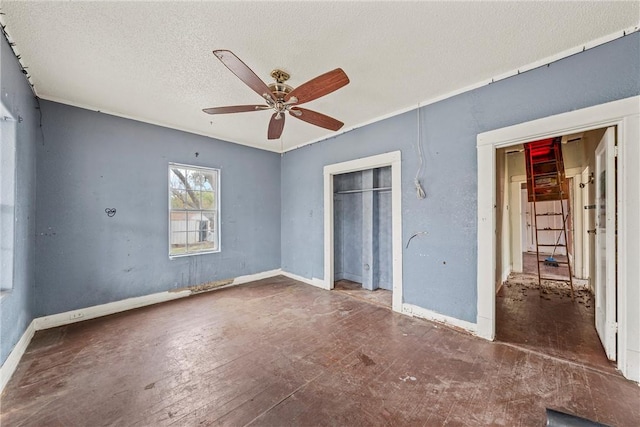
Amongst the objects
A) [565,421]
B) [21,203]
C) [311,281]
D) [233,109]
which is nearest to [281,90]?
[233,109]

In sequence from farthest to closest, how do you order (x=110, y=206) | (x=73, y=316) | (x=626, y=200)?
(x=110, y=206) < (x=73, y=316) < (x=626, y=200)

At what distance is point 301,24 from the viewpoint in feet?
6.07

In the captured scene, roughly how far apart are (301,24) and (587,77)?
2427mm

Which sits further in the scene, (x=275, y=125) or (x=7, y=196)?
(x=275, y=125)

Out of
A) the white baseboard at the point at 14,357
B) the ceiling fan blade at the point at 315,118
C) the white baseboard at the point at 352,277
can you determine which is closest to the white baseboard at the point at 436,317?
the white baseboard at the point at 352,277

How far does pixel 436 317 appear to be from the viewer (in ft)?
9.88

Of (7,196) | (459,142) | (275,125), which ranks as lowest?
(7,196)

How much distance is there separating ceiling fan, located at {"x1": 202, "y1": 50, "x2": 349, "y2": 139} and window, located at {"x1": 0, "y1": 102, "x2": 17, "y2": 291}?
1.71 meters

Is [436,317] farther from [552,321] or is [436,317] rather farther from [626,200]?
[626,200]

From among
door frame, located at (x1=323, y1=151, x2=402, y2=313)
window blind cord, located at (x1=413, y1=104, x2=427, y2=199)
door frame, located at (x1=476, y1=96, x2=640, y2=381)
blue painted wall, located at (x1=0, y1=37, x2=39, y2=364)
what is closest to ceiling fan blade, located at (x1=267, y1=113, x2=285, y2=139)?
door frame, located at (x1=323, y1=151, x2=402, y2=313)

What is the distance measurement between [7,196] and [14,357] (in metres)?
1.41

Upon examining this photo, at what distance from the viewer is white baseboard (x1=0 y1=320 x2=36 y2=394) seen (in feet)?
6.32

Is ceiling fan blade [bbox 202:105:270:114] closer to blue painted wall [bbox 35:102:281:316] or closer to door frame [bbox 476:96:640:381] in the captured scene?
blue painted wall [bbox 35:102:281:316]

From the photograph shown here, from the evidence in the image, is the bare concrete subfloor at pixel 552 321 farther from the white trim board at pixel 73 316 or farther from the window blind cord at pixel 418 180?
the white trim board at pixel 73 316
